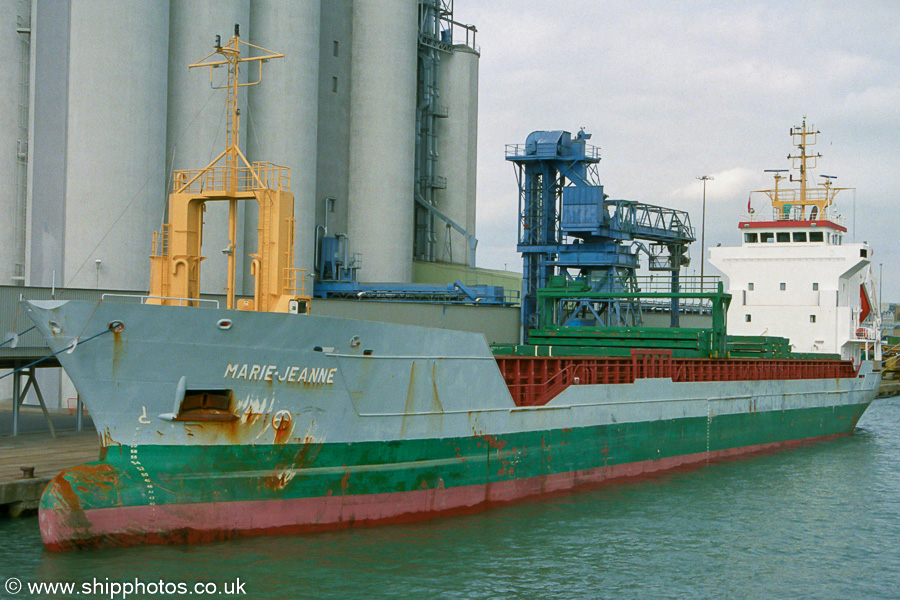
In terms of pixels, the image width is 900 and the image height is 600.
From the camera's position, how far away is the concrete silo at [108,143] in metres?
24.7

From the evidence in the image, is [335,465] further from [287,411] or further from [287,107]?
[287,107]

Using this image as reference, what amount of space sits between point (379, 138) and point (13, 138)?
14.2 meters

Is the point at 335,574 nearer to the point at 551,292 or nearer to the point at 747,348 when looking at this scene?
the point at 551,292

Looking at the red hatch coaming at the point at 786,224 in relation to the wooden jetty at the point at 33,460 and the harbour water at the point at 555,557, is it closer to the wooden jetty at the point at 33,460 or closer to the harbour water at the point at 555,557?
the harbour water at the point at 555,557

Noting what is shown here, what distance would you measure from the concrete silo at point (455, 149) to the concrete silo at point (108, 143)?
777 inches

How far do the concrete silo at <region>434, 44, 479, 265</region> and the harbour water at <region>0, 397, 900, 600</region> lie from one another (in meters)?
28.3

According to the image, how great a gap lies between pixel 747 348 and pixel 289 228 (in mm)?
16674

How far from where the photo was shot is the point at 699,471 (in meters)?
20.0

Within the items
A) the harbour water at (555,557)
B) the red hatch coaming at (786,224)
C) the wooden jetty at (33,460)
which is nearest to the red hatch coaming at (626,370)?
the harbour water at (555,557)

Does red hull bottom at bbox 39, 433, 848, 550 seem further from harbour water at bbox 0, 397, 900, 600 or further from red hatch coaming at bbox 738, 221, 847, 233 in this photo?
red hatch coaming at bbox 738, 221, 847, 233

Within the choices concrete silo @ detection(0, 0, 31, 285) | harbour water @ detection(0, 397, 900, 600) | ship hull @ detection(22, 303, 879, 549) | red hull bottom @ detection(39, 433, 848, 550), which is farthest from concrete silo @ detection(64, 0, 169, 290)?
red hull bottom @ detection(39, 433, 848, 550)

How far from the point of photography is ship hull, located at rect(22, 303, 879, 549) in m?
11.4

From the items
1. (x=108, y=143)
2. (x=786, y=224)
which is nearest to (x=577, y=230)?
(x=786, y=224)

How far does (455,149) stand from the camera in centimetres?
4353
